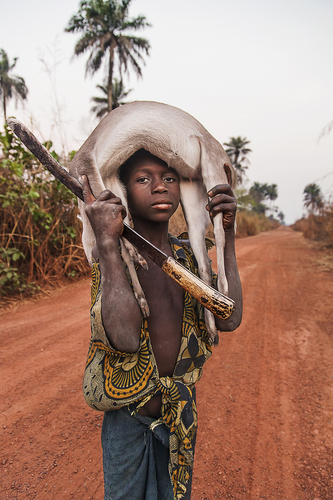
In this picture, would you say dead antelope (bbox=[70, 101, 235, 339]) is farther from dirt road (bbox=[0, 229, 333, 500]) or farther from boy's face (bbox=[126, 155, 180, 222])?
dirt road (bbox=[0, 229, 333, 500])

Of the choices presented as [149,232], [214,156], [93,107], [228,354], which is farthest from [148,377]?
[93,107]

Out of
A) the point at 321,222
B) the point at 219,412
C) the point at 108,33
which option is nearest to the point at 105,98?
the point at 108,33

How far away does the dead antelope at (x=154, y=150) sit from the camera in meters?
0.92

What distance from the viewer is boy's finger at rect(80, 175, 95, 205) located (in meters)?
0.87

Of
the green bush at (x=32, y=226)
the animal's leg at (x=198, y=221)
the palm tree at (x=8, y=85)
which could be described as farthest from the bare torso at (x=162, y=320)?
the palm tree at (x=8, y=85)

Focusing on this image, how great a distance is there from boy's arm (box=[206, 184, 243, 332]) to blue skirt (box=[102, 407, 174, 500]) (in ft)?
1.44

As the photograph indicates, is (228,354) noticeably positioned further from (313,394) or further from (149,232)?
(149,232)

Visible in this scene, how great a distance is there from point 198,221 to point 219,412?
1.98 m

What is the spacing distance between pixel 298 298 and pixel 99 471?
4.44m

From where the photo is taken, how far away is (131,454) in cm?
99

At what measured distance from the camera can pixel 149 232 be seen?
3.57 ft

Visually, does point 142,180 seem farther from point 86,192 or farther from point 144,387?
point 144,387

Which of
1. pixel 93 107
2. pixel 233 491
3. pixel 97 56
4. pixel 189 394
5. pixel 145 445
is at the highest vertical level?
pixel 97 56

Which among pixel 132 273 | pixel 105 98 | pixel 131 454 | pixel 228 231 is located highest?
pixel 105 98
